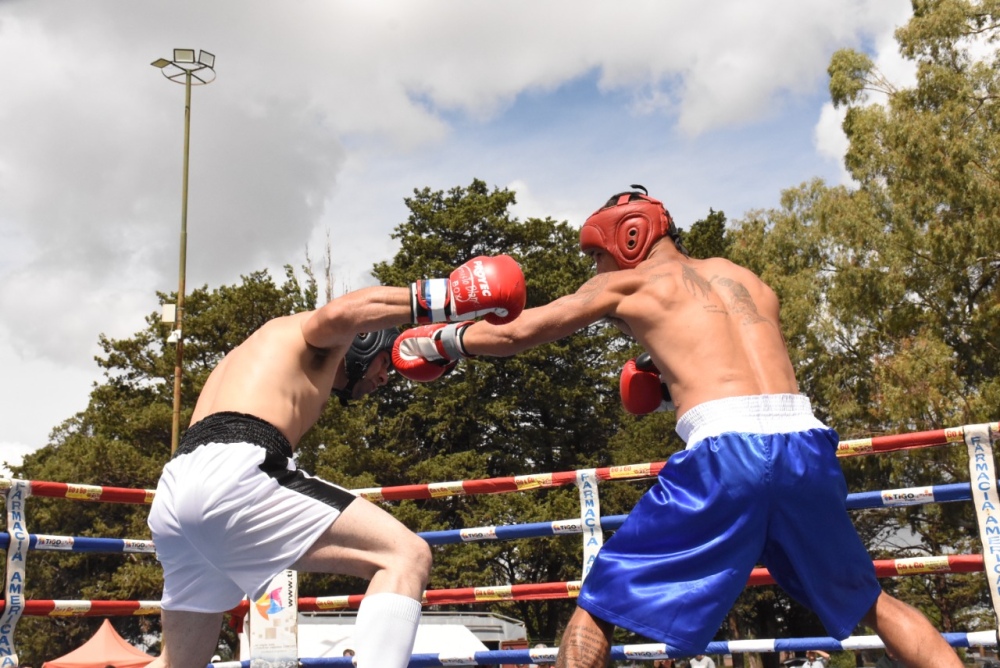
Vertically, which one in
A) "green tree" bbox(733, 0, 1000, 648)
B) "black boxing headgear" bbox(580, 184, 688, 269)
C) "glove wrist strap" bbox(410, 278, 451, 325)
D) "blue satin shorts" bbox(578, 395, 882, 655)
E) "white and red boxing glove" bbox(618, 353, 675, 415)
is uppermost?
"green tree" bbox(733, 0, 1000, 648)

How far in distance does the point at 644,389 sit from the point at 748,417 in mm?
617

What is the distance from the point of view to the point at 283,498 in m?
2.58

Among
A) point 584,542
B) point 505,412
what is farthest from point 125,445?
point 584,542

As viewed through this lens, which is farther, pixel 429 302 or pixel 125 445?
pixel 125 445

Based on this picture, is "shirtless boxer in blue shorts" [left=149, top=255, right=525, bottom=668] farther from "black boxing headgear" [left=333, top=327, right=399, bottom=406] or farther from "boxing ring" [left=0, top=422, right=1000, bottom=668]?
"boxing ring" [left=0, top=422, right=1000, bottom=668]

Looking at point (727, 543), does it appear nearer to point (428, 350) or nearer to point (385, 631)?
point (385, 631)

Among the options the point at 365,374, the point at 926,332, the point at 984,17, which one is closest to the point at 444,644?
the point at 926,332

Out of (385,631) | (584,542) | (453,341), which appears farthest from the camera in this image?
(584,542)

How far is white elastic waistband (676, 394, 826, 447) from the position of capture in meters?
2.63

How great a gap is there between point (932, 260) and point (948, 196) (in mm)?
1039

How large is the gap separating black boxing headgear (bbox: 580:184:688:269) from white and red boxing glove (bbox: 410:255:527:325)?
350 mm

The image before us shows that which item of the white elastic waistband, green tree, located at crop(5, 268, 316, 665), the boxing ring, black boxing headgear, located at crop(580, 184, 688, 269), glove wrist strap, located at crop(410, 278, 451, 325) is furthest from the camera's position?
green tree, located at crop(5, 268, 316, 665)

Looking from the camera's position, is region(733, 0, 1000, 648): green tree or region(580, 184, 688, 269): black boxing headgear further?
region(733, 0, 1000, 648): green tree

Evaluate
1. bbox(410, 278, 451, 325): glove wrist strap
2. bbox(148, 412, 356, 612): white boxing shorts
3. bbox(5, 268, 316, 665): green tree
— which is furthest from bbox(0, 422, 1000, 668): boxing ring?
bbox(5, 268, 316, 665): green tree
